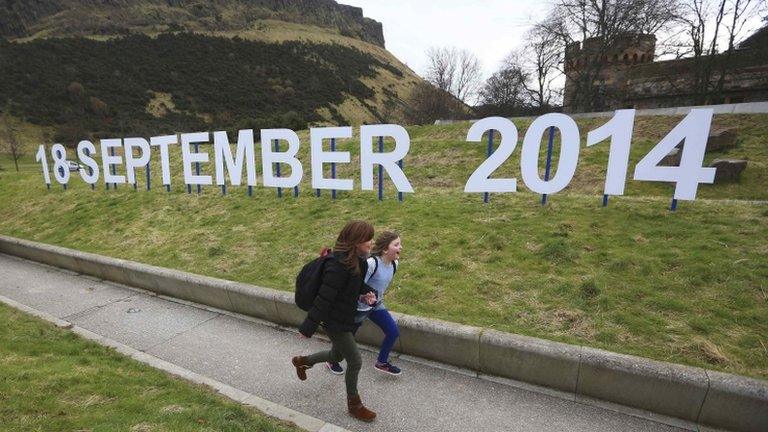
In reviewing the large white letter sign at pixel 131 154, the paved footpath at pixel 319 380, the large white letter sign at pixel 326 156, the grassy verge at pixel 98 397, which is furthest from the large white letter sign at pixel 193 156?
the grassy verge at pixel 98 397

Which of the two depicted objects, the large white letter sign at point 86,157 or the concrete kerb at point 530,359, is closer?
the concrete kerb at point 530,359

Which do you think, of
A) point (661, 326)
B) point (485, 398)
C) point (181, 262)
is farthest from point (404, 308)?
point (181, 262)

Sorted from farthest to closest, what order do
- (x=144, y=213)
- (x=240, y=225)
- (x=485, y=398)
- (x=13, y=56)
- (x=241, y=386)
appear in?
(x=13, y=56), (x=144, y=213), (x=240, y=225), (x=241, y=386), (x=485, y=398)

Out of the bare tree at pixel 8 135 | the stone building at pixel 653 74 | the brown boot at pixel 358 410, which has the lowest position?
the brown boot at pixel 358 410

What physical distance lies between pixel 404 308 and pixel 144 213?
8.58 meters

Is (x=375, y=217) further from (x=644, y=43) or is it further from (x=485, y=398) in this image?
(x=644, y=43)

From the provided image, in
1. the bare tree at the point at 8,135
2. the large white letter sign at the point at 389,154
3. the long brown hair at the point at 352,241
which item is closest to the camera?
the long brown hair at the point at 352,241

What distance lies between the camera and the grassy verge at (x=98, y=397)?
107 inches

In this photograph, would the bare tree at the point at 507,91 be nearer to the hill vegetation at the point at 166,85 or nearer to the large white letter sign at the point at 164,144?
the hill vegetation at the point at 166,85

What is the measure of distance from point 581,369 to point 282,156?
7949 mm

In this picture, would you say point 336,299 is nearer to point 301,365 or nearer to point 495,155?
point 301,365

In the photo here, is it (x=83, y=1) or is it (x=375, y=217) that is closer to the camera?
(x=375, y=217)

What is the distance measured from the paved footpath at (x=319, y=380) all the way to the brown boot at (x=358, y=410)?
60 mm

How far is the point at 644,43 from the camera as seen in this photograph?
34219mm
